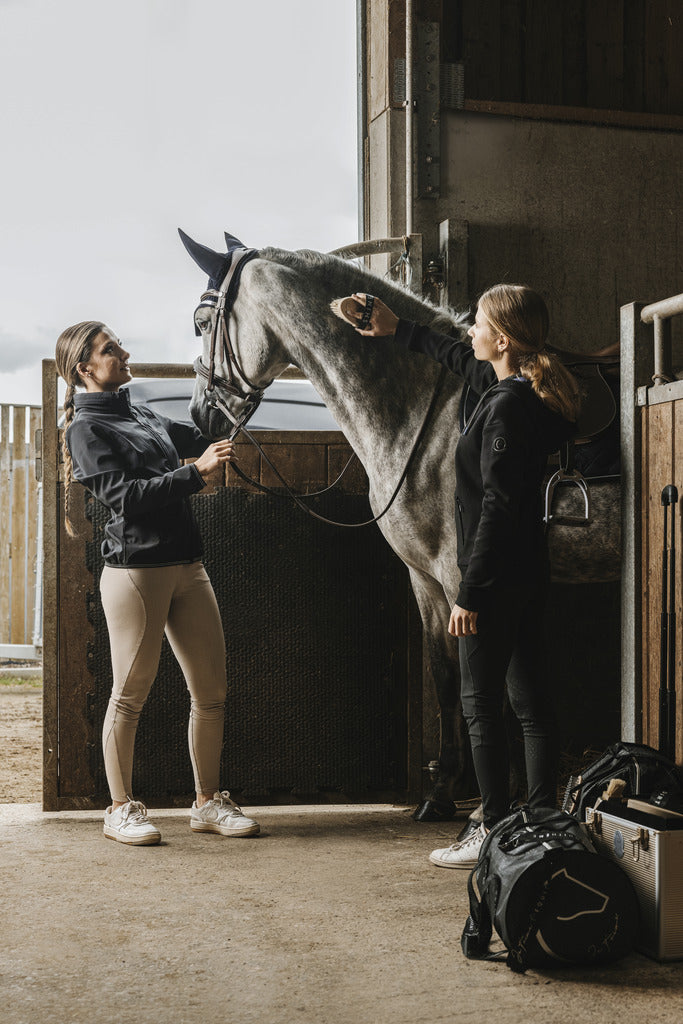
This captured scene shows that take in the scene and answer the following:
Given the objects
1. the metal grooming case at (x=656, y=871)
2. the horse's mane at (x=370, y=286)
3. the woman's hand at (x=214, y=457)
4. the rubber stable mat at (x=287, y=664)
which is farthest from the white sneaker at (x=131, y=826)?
the horse's mane at (x=370, y=286)

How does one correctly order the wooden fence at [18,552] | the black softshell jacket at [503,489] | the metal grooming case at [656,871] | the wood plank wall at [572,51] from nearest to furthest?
1. the metal grooming case at [656,871]
2. the black softshell jacket at [503,489]
3. the wood plank wall at [572,51]
4. the wooden fence at [18,552]

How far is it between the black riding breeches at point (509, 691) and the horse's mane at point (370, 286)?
946 millimetres

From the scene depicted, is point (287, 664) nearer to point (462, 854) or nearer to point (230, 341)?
point (462, 854)

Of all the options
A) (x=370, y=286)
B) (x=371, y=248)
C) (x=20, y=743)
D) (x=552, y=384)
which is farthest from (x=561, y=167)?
(x=20, y=743)

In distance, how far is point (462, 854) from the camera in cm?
243

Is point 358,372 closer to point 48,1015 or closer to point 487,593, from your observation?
point 487,593

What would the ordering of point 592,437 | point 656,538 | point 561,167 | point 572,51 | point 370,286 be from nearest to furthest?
point 656,538 < point 592,437 < point 370,286 < point 561,167 < point 572,51

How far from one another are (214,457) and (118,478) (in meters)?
0.27

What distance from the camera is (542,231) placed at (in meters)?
3.57

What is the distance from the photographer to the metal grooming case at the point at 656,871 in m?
1.74

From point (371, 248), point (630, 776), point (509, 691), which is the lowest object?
point (630, 776)

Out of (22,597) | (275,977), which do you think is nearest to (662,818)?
(275,977)

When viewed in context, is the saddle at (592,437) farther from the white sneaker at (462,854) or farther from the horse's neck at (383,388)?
the white sneaker at (462,854)

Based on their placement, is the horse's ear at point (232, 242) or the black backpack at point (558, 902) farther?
the horse's ear at point (232, 242)
